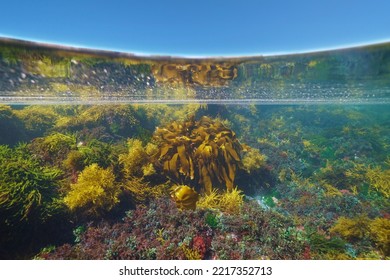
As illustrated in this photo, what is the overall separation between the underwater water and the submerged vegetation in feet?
0.09

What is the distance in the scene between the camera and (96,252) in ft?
14.3

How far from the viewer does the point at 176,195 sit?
543 cm

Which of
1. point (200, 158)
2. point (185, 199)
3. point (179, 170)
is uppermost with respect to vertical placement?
point (200, 158)

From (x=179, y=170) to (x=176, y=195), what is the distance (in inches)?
40.4

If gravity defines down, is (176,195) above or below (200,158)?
below

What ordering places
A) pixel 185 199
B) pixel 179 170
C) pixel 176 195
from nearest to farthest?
pixel 185 199 < pixel 176 195 < pixel 179 170

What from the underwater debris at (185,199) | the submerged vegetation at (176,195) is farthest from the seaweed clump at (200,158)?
the underwater debris at (185,199)

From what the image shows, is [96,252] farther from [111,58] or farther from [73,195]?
[111,58]

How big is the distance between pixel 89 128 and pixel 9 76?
112 inches

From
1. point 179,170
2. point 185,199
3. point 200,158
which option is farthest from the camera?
point 200,158

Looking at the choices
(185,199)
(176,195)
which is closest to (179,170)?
(176,195)

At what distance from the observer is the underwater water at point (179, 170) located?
452 centimetres

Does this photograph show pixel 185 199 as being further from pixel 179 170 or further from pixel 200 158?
pixel 200 158

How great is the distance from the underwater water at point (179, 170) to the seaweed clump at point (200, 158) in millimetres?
34
